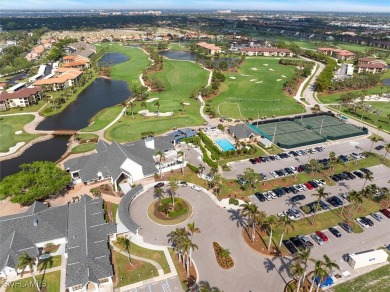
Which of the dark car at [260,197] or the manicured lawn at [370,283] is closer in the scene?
the manicured lawn at [370,283]

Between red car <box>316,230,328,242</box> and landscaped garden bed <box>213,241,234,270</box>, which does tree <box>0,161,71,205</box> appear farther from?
red car <box>316,230,328,242</box>

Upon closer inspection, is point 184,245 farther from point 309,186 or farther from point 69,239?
point 309,186

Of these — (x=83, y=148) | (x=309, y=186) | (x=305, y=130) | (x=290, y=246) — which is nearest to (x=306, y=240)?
(x=290, y=246)

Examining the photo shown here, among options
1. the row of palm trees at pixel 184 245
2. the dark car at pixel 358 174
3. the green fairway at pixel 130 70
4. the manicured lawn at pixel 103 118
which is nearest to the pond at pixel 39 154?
the manicured lawn at pixel 103 118

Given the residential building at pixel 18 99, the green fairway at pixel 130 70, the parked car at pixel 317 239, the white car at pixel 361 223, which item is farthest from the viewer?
the green fairway at pixel 130 70

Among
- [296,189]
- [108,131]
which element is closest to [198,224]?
[296,189]

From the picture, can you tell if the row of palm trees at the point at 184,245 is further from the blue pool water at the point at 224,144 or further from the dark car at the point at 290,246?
the blue pool water at the point at 224,144

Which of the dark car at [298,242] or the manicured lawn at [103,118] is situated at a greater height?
the dark car at [298,242]
